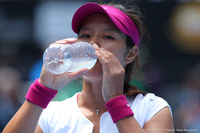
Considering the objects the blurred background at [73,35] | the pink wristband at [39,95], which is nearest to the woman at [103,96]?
the pink wristband at [39,95]

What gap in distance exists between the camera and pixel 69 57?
2.08 metres

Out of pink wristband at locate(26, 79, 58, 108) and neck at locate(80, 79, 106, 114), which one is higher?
pink wristband at locate(26, 79, 58, 108)

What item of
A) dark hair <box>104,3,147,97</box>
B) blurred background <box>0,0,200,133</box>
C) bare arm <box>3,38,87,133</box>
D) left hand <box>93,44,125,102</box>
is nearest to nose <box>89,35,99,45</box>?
left hand <box>93,44,125,102</box>

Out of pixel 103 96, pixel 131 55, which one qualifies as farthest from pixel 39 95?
pixel 131 55

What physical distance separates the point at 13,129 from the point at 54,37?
5.23 m

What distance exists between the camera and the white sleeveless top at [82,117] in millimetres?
2059

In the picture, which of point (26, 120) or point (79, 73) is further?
point (79, 73)

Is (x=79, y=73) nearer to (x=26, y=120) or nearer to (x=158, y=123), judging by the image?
(x=26, y=120)

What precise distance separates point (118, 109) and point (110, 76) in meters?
0.23

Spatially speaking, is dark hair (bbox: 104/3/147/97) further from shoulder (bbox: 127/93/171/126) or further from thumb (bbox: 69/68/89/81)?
thumb (bbox: 69/68/89/81)

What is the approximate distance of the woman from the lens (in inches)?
75.9

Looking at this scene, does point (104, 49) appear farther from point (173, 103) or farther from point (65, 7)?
point (65, 7)

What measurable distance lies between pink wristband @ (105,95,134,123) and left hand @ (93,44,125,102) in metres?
0.05

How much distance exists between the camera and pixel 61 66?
6.68 feet
